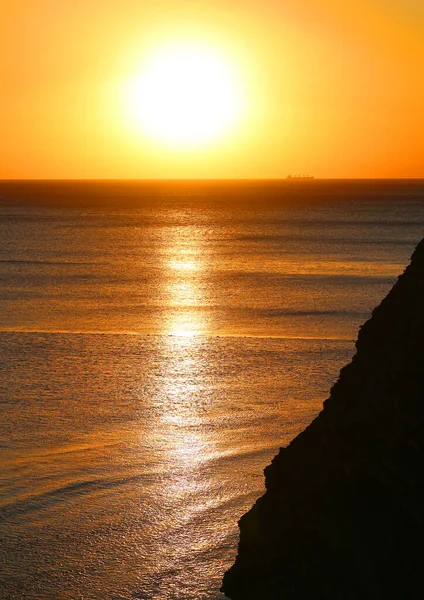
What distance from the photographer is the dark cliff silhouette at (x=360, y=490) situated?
5121 mm

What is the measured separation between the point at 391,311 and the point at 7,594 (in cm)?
423

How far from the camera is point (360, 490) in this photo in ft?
17.7

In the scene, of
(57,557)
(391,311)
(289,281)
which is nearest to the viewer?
(391,311)

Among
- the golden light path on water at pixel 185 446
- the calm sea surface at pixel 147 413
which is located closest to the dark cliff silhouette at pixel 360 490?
the calm sea surface at pixel 147 413

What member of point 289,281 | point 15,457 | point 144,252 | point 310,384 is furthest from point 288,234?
point 15,457

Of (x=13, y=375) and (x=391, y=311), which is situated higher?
(x=391, y=311)

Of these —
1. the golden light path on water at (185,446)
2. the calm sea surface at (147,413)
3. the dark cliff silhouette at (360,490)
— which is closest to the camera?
the dark cliff silhouette at (360,490)

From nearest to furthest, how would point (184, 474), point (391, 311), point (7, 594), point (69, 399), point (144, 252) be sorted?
point (391, 311), point (7, 594), point (184, 474), point (69, 399), point (144, 252)

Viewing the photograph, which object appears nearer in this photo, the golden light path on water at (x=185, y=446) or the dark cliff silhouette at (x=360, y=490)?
the dark cliff silhouette at (x=360, y=490)

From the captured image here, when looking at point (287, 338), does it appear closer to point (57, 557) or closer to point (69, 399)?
Answer: point (69, 399)

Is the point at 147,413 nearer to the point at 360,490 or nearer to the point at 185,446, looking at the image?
the point at 185,446

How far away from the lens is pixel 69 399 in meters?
13.0

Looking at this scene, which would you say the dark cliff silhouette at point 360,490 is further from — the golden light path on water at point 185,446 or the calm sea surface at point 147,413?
the golden light path on water at point 185,446

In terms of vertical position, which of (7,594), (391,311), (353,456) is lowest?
(7,594)
